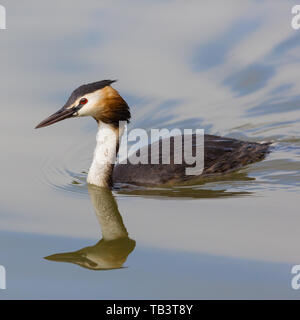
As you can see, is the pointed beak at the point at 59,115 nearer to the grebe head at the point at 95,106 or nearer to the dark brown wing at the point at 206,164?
the grebe head at the point at 95,106

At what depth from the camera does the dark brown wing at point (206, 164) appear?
778cm

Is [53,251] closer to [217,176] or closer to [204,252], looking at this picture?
[204,252]

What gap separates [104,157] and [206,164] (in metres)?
1.24

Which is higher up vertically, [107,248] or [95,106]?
[95,106]

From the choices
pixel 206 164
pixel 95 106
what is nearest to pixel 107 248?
pixel 95 106

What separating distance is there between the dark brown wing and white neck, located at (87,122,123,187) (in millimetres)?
153

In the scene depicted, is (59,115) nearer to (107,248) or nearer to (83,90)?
(83,90)

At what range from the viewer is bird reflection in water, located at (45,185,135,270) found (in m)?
5.67

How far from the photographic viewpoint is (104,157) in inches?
310

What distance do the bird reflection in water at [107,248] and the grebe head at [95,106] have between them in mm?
1083

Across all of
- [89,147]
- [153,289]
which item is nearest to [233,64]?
[89,147]

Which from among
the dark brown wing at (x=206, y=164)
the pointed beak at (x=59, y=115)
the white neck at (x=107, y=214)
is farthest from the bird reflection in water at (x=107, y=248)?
the pointed beak at (x=59, y=115)

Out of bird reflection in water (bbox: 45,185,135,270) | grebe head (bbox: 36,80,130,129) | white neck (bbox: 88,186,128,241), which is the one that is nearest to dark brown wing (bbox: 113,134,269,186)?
white neck (bbox: 88,186,128,241)

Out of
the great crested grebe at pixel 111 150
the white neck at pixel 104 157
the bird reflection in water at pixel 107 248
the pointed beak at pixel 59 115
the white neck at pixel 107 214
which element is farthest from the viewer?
the white neck at pixel 104 157
